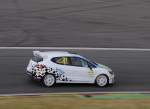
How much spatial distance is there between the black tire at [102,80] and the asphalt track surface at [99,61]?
0.25m

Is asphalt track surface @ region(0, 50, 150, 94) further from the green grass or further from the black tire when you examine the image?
the green grass

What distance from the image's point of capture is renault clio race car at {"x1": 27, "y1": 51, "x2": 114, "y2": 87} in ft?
81.3

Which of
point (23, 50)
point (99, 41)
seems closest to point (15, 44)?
point (23, 50)

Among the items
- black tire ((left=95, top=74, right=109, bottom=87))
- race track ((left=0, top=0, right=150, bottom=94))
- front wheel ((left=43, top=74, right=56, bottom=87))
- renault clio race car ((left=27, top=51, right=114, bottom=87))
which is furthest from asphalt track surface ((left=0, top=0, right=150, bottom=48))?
front wheel ((left=43, top=74, right=56, bottom=87))

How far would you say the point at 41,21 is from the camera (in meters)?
40.8

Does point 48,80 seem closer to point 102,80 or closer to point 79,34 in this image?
point 102,80

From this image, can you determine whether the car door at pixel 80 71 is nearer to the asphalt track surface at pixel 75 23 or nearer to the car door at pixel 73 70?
the car door at pixel 73 70

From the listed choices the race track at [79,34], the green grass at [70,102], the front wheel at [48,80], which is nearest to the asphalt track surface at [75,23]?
the race track at [79,34]

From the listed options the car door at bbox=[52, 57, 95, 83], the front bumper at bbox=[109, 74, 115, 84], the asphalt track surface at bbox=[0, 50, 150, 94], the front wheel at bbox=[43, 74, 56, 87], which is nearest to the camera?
the asphalt track surface at bbox=[0, 50, 150, 94]

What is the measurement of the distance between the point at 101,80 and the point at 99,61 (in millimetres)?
4549

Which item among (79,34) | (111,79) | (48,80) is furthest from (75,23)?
(48,80)

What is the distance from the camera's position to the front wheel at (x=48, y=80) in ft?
81.1

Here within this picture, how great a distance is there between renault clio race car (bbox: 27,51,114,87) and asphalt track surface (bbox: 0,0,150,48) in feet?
28.8

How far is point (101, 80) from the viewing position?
25.7 meters
